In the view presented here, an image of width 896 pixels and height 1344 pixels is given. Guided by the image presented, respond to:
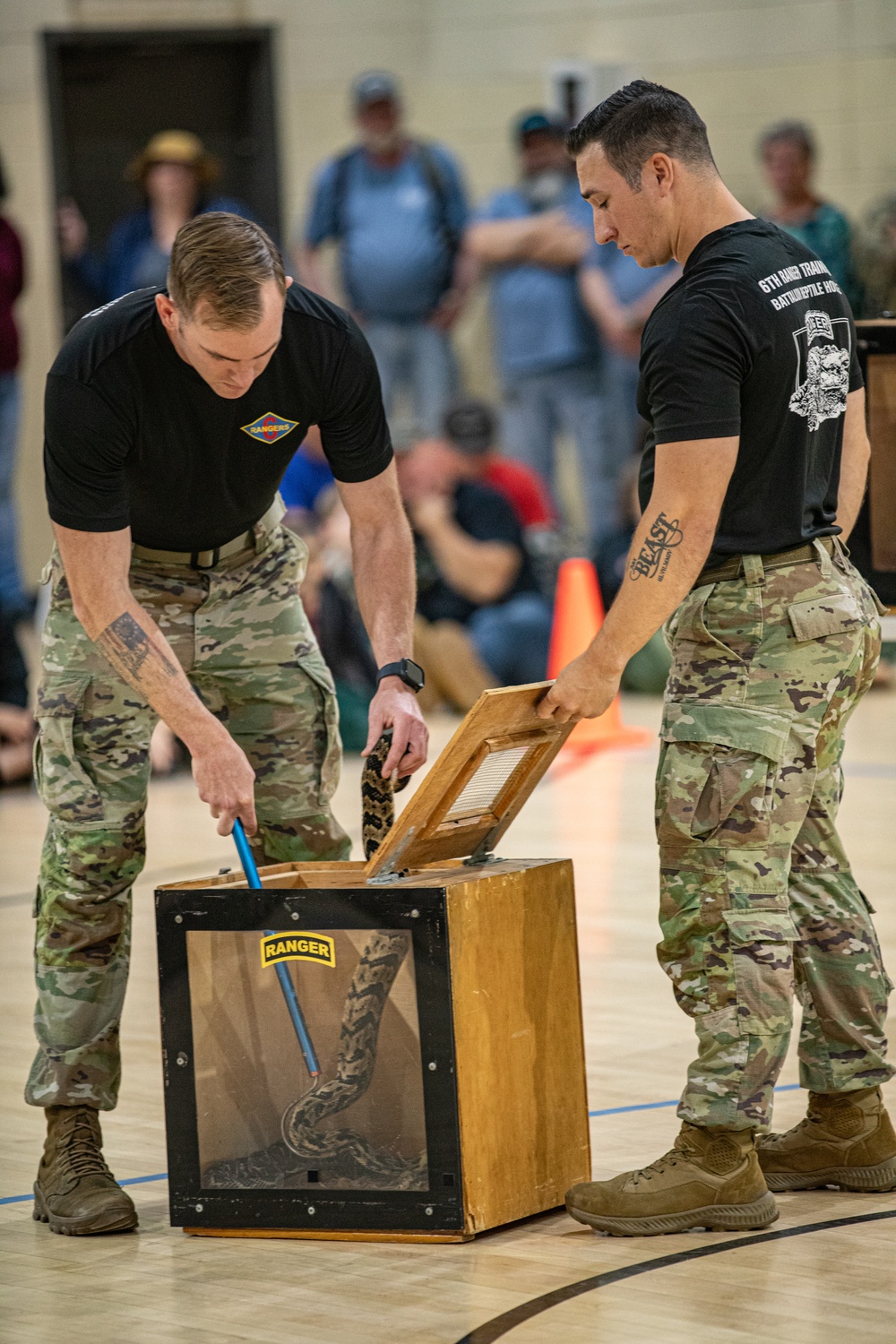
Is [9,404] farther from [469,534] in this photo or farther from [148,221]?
[469,534]

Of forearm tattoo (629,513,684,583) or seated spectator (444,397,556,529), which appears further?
seated spectator (444,397,556,529)

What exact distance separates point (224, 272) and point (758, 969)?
129cm

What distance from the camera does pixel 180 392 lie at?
3.12 metres

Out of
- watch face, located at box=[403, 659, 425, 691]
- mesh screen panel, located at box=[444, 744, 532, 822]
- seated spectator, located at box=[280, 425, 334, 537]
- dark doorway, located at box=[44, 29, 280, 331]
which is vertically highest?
dark doorway, located at box=[44, 29, 280, 331]

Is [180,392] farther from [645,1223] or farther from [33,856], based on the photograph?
[33,856]

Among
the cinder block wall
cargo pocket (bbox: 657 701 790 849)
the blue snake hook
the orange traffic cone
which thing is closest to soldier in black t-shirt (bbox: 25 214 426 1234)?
the blue snake hook

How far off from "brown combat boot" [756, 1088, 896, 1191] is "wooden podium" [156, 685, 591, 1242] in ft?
1.14

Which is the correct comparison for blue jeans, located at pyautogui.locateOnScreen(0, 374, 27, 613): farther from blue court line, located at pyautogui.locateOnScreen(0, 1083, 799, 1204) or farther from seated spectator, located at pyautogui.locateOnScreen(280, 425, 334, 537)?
blue court line, located at pyautogui.locateOnScreen(0, 1083, 799, 1204)

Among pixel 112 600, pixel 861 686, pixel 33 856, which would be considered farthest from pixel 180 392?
pixel 33 856

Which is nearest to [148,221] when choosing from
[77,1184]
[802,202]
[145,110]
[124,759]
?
[145,110]

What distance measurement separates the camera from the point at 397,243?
36.1 feet

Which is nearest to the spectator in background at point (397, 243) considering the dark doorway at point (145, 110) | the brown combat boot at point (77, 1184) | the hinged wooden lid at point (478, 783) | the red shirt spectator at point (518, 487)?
the dark doorway at point (145, 110)

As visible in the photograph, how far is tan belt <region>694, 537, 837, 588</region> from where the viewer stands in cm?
287

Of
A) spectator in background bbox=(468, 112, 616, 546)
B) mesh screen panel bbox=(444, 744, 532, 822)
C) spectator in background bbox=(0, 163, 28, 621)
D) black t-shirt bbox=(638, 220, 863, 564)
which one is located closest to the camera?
black t-shirt bbox=(638, 220, 863, 564)
